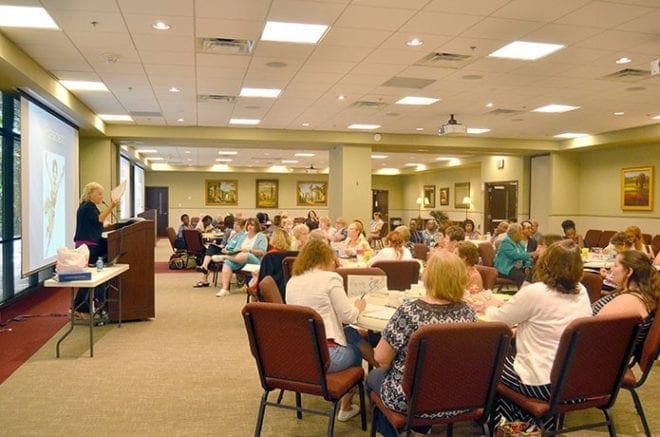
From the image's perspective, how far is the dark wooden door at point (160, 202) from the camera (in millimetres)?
26008

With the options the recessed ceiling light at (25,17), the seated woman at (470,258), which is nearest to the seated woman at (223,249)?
the recessed ceiling light at (25,17)

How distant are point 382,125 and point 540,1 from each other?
7.79 metres

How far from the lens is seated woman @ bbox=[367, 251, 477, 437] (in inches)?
105

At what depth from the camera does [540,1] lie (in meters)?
4.99

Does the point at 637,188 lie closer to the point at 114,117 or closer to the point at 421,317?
the point at 114,117

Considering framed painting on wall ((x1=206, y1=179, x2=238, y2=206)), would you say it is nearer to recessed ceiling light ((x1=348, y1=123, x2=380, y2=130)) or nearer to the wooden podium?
recessed ceiling light ((x1=348, y1=123, x2=380, y2=130))

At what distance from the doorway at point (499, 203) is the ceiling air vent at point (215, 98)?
33.5 feet

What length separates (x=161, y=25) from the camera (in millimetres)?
5723

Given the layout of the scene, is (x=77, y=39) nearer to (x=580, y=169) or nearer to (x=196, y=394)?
(x=196, y=394)

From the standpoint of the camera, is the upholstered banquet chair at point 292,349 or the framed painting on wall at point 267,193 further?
the framed painting on wall at point 267,193

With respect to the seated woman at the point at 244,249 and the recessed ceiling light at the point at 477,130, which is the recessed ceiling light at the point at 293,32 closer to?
the seated woman at the point at 244,249

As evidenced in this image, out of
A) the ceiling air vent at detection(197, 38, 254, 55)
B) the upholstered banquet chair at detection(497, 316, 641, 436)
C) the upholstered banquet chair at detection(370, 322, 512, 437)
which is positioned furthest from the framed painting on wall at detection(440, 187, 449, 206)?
the upholstered banquet chair at detection(370, 322, 512, 437)

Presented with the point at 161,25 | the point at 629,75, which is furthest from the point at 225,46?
the point at 629,75

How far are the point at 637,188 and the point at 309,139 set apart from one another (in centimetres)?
811
